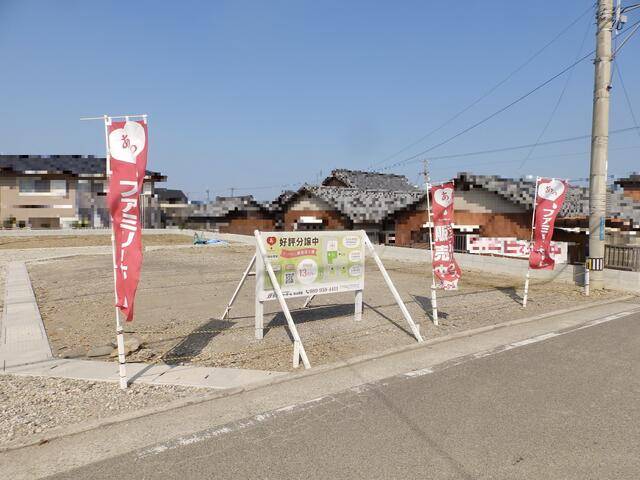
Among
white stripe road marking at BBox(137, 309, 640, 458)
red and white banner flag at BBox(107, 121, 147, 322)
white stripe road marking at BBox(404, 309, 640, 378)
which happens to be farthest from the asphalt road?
red and white banner flag at BBox(107, 121, 147, 322)

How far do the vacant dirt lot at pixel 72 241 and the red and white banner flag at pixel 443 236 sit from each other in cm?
3030

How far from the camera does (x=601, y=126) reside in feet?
44.2

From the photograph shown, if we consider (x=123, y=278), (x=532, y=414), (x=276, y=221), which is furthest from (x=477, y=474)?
(x=276, y=221)

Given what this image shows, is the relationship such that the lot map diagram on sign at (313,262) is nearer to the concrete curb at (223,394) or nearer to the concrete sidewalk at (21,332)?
the concrete curb at (223,394)

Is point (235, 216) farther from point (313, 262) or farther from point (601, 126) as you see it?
point (313, 262)

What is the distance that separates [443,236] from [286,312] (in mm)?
4048

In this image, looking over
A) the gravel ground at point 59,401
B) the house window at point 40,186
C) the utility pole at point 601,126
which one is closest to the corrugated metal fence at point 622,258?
the utility pole at point 601,126

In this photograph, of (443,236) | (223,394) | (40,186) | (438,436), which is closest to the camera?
(438,436)

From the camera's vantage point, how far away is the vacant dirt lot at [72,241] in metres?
31.7

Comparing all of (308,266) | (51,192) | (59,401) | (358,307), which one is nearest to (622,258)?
(358,307)

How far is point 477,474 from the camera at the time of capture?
3.42m

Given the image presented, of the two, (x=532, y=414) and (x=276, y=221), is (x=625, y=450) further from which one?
(x=276, y=221)

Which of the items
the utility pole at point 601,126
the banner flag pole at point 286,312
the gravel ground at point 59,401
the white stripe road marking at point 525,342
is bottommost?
the white stripe road marking at point 525,342

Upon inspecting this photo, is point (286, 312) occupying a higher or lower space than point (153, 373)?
higher
